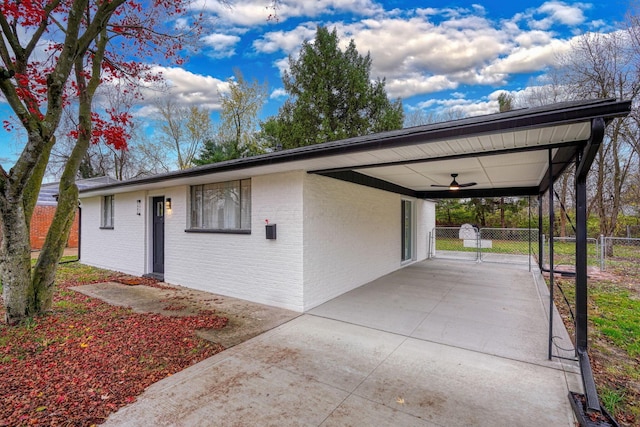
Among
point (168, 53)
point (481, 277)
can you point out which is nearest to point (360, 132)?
point (481, 277)

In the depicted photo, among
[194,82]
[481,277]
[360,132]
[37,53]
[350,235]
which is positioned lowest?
[481,277]

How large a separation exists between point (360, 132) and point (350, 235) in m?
11.6

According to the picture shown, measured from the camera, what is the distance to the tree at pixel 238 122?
17594 mm

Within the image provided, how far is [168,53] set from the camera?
18.7 feet

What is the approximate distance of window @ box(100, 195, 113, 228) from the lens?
8852 millimetres

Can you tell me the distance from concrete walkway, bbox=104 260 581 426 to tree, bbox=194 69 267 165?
14.8m

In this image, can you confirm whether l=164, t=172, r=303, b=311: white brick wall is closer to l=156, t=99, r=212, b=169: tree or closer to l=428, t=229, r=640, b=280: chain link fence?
l=428, t=229, r=640, b=280: chain link fence

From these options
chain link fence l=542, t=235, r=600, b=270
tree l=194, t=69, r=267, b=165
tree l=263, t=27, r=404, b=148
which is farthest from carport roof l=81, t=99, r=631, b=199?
tree l=194, t=69, r=267, b=165

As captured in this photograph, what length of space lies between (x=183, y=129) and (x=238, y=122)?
392cm

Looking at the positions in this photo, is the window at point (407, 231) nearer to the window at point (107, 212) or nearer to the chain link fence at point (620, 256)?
the chain link fence at point (620, 256)

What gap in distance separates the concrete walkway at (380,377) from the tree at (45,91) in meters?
3.06

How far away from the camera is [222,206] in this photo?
6008mm

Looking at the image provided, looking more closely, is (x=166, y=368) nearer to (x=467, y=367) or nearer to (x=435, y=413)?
(x=435, y=413)

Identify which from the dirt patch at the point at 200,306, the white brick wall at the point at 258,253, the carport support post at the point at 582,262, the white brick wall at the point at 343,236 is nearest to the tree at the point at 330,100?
the white brick wall at the point at 343,236
